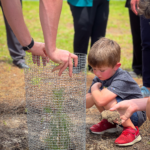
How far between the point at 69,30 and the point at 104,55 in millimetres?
5663

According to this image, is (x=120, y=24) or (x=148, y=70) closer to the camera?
(x=148, y=70)

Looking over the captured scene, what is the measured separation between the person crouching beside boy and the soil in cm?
13

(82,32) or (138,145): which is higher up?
(82,32)

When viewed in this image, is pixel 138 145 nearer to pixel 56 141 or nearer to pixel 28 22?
pixel 56 141

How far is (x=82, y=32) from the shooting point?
3879 mm

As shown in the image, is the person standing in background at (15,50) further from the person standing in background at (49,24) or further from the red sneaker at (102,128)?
the person standing in background at (49,24)

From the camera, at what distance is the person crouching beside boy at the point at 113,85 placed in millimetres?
2234

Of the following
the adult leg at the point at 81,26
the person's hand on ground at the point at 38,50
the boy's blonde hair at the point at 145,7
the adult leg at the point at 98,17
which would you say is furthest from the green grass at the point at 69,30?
the person's hand on ground at the point at 38,50

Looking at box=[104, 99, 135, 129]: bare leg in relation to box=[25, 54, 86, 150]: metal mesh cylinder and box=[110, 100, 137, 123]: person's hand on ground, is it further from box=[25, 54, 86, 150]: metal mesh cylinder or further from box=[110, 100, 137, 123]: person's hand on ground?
box=[25, 54, 86, 150]: metal mesh cylinder

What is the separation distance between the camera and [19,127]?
2637 mm

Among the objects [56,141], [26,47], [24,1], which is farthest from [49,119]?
[24,1]

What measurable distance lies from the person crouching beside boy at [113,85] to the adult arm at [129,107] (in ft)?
0.43

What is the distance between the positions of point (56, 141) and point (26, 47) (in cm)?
84

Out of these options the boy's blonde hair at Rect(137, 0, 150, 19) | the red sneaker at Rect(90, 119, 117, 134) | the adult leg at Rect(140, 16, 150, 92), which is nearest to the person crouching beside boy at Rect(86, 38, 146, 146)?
the red sneaker at Rect(90, 119, 117, 134)
